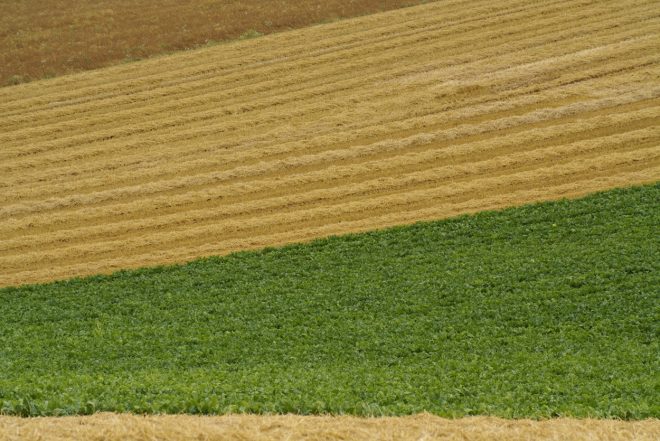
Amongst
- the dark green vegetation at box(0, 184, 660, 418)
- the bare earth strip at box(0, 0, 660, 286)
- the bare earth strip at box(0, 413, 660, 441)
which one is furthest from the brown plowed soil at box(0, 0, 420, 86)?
the bare earth strip at box(0, 413, 660, 441)

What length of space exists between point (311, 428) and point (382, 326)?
7.62 meters

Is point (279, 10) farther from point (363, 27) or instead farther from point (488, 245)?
point (488, 245)

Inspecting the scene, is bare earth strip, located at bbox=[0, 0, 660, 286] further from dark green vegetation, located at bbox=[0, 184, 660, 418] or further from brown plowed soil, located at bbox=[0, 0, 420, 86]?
dark green vegetation, located at bbox=[0, 184, 660, 418]

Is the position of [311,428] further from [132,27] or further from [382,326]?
[132,27]

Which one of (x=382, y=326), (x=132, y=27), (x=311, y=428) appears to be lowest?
(x=132, y=27)

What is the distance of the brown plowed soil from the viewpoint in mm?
45478

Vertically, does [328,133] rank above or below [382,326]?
below

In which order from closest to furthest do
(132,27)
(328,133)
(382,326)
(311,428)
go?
1. (311,428)
2. (382,326)
3. (328,133)
4. (132,27)

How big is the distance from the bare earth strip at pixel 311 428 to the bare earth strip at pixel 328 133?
13.9m

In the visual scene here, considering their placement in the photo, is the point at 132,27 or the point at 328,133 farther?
the point at 132,27

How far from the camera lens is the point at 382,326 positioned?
816 inches

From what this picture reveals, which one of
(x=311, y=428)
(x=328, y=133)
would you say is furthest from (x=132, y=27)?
(x=311, y=428)

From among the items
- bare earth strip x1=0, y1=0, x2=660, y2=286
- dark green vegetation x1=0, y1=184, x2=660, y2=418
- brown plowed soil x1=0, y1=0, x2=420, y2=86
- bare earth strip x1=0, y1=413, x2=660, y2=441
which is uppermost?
bare earth strip x1=0, y1=413, x2=660, y2=441

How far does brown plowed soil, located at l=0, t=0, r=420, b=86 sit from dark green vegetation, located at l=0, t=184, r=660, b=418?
2211 cm
